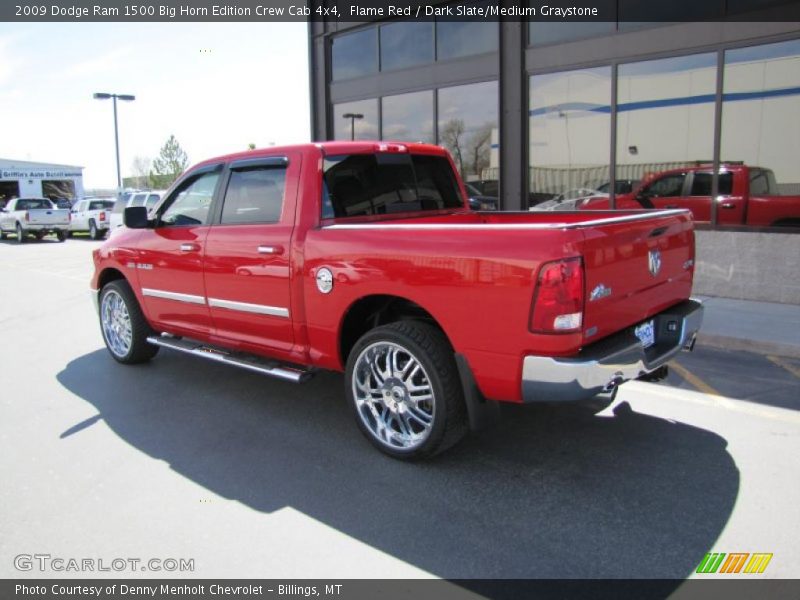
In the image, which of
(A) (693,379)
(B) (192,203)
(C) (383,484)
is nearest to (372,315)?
(C) (383,484)

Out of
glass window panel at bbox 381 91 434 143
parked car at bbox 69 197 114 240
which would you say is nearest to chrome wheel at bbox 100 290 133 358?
glass window panel at bbox 381 91 434 143

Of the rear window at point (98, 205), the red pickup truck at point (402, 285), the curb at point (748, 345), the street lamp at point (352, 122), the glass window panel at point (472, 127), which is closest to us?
the red pickup truck at point (402, 285)

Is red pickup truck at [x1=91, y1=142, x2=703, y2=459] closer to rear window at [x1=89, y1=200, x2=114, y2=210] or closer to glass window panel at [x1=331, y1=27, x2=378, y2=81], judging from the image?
glass window panel at [x1=331, y1=27, x2=378, y2=81]

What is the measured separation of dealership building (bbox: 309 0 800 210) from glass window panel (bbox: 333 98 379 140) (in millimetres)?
27

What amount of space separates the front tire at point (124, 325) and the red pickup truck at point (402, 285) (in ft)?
0.45

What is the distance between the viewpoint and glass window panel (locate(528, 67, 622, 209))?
33.0ft

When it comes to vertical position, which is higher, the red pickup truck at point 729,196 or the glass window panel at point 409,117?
the glass window panel at point 409,117

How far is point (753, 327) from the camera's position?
7.10 metres

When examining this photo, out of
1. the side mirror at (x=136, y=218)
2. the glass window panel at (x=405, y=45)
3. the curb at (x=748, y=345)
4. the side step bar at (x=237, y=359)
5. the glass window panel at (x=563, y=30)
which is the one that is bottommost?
the curb at (x=748, y=345)

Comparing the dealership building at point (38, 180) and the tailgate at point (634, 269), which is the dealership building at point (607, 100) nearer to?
the tailgate at point (634, 269)

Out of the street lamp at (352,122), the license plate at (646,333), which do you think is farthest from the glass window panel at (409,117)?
the license plate at (646,333)

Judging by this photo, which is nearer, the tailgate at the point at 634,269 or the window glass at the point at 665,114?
the tailgate at the point at 634,269

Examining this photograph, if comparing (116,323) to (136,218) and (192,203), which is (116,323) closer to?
(136,218)

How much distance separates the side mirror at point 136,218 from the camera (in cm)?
536
